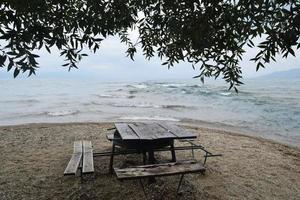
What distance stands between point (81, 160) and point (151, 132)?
3.77ft

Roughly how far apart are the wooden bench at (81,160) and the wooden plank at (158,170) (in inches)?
21.4

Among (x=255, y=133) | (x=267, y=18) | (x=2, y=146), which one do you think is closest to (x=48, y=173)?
(x=2, y=146)

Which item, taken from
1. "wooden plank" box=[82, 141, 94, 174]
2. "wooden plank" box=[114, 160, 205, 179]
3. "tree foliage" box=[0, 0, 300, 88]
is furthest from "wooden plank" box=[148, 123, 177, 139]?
"tree foliage" box=[0, 0, 300, 88]

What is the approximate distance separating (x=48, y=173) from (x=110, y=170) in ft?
3.69

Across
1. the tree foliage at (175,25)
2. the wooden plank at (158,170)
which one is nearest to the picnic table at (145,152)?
the wooden plank at (158,170)

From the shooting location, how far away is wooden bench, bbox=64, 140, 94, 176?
13.3ft

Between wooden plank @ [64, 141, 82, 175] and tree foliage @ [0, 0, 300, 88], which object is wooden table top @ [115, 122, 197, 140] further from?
tree foliage @ [0, 0, 300, 88]

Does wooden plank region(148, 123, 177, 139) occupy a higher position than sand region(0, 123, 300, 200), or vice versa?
→ wooden plank region(148, 123, 177, 139)

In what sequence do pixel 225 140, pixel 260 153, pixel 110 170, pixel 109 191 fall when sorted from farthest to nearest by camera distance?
pixel 225 140 → pixel 260 153 → pixel 110 170 → pixel 109 191

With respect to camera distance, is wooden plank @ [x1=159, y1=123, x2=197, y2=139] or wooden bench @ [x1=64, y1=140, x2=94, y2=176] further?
wooden plank @ [x1=159, y1=123, x2=197, y2=139]

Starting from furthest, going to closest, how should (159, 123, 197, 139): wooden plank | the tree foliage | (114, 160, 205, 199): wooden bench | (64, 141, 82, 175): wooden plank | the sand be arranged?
(159, 123, 197, 139): wooden plank
the sand
(64, 141, 82, 175): wooden plank
(114, 160, 205, 199): wooden bench
the tree foliage

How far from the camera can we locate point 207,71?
7.68 ft

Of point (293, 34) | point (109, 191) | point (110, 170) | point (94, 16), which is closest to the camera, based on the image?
point (293, 34)

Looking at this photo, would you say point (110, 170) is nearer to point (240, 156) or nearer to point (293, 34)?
point (240, 156)
